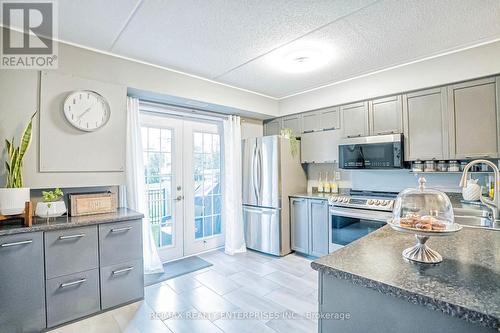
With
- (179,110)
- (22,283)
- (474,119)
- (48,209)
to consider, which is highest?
(179,110)

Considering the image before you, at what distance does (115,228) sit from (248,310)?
57.5 inches

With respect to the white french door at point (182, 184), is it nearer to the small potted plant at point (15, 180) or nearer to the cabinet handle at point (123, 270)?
the cabinet handle at point (123, 270)

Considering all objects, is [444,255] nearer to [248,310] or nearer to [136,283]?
[248,310]

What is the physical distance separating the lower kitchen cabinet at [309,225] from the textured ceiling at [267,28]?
1.92 meters

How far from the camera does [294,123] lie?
4.27 meters

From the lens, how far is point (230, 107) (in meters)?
3.75

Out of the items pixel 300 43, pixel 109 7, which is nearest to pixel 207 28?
pixel 109 7

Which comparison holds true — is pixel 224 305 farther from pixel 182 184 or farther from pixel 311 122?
pixel 311 122

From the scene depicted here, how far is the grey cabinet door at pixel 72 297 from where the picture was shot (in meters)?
2.06

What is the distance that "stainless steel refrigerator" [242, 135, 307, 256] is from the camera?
382 centimetres

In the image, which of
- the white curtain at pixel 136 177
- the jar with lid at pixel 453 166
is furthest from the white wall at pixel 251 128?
the jar with lid at pixel 453 166

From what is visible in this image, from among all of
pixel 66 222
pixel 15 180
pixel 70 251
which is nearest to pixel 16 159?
pixel 15 180

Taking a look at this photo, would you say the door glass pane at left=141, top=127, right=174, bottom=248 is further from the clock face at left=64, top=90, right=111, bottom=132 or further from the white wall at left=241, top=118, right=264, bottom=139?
the white wall at left=241, top=118, right=264, bottom=139

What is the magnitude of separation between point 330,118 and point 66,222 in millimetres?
3442
